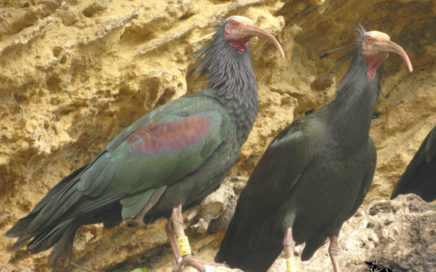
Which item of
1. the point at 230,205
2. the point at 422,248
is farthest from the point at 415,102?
the point at 422,248

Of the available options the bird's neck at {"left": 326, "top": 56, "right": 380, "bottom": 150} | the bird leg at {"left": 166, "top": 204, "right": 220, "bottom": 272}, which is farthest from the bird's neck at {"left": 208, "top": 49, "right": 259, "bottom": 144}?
the bird leg at {"left": 166, "top": 204, "right": 220, "bottom": 272}

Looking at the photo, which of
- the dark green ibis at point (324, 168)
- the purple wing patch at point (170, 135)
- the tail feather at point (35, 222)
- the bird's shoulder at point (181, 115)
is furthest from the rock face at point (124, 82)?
the purple wing patch at point (170, 135)

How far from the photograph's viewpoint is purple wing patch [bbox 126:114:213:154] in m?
5.78

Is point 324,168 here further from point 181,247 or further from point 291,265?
point 181,247

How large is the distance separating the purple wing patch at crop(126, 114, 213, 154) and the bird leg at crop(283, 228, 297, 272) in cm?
101

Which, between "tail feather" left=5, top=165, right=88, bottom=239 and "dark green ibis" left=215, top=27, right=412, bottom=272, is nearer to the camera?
"tail feather" left=5, top=165, right=88, bottom=239

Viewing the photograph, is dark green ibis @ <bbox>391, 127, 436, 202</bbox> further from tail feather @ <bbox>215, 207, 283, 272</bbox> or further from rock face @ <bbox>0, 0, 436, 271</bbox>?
tail feather @ <bbox>215, 207, 283, 272</bbox>

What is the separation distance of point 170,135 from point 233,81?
2.32 ft

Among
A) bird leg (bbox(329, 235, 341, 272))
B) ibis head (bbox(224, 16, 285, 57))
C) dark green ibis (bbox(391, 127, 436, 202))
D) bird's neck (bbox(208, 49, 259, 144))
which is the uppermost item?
ibis head (bbox(224, 16, 285, 57))

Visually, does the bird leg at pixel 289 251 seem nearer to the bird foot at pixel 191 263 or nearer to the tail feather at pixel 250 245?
the tail feather at pixel 250 245

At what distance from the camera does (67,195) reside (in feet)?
18.9

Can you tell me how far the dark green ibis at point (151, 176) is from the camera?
573 centimetres

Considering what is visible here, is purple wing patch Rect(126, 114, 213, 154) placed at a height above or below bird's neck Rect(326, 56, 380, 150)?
above

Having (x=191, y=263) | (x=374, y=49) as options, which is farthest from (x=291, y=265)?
(x=374, y=49)
